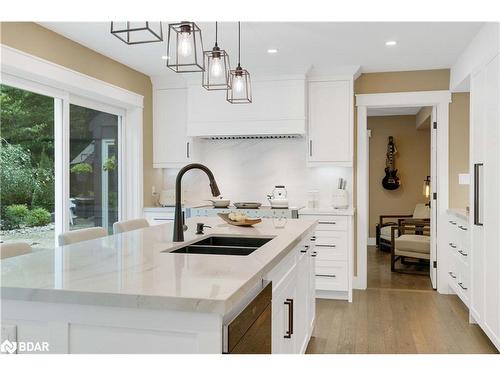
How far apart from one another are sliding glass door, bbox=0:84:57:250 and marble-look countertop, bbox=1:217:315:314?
1.69 m

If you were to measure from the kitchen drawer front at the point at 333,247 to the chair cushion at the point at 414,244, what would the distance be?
1.84 metres

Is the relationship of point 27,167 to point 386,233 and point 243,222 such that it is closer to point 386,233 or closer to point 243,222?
point 243,222

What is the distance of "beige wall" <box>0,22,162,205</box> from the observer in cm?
338

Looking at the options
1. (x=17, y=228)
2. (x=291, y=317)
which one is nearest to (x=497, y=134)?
(x=291, y=317)

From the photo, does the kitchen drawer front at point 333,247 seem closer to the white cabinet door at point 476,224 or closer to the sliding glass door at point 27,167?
the white cabinet door at point 476,224

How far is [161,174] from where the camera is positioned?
Result: 5738 millimetres

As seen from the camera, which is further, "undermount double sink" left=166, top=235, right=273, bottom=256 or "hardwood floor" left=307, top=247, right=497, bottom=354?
"hardwood floor" left=307, top=247, right=497, bottom=354

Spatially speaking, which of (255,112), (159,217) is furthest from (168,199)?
(255,112)

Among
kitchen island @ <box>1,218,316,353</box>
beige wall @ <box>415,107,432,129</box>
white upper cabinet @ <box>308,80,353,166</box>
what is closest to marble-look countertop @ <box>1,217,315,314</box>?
kitchen island @ <box>1,218,316,353</box>

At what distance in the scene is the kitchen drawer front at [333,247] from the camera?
4.72 meters

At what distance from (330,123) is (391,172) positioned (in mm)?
3754

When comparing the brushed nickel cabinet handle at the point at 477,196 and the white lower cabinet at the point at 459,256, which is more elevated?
the brushed nickel cabinet handle at the point at 477,196

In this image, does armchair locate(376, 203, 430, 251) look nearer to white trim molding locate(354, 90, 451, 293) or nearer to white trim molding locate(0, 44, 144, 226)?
white trim molding locate(354, 90, 451, 293)
